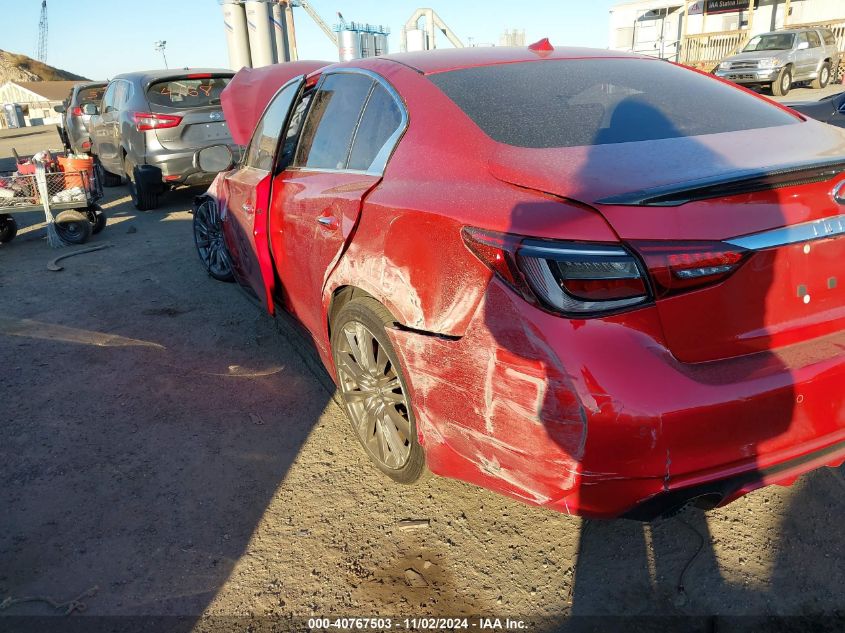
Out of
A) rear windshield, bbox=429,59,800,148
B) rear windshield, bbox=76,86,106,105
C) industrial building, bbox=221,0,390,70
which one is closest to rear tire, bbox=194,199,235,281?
rear windshield, bbox=429,59,800,148

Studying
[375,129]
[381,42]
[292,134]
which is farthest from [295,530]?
[381,42]

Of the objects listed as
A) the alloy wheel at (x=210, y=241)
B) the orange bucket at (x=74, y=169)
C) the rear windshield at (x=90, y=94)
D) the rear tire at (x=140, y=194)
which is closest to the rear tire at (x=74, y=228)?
the orange bucket at (x=74, y=169)

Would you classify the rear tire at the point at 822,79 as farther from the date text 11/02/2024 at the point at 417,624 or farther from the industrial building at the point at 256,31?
the date text 11/02/2024 at the point at 417,624

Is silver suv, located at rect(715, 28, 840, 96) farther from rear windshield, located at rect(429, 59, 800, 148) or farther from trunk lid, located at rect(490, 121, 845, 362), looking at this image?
trunk lid, located at rect(490, 121, 845, 362)

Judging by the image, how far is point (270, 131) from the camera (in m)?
3.97

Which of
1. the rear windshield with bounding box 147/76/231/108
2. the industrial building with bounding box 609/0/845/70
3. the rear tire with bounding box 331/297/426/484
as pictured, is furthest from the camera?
the industrial building with bounding box 609/0/845/70

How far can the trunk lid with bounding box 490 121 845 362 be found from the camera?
1.75 metres

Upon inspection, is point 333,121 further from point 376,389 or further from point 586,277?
point 586,277

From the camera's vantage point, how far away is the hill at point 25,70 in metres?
102

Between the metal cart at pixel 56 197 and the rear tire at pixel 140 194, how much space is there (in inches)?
52.7

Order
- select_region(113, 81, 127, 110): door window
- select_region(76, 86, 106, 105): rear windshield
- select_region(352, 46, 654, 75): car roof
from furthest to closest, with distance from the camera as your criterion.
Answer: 1. select_region(76, 86, 106, 105): rear windshield
2. select_region(113, 81, 127, 110): door window
3. select_region(352, 46, 654, 75): car roof

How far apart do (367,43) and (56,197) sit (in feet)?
85.2

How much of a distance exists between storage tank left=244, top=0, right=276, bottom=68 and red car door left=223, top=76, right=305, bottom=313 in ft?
49.6

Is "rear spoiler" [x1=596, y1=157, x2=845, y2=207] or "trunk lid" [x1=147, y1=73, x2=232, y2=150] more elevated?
"trunk lid" [x1=147, y1=73, x2=232, y2=150]
